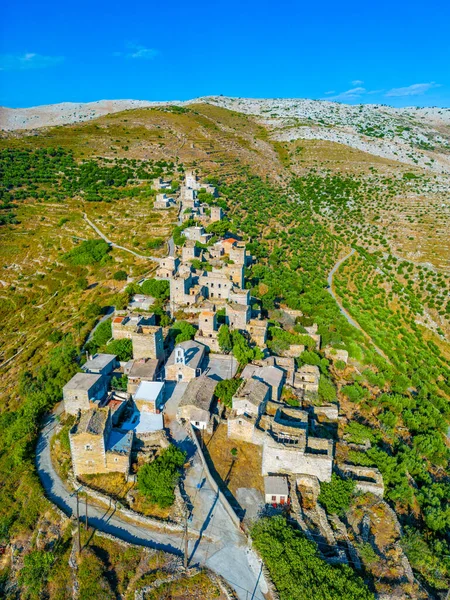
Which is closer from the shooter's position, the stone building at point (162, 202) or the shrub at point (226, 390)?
the shrub at point (226, 390)

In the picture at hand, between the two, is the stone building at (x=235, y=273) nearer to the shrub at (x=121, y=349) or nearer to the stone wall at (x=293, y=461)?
the shrub at (x=121, y=349)

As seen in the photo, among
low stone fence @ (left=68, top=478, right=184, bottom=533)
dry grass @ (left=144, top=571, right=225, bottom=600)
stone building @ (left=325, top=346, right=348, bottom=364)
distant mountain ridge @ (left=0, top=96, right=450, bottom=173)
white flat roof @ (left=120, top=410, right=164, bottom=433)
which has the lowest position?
stone building @ (left=325, top=346, right=348, bottom=364)

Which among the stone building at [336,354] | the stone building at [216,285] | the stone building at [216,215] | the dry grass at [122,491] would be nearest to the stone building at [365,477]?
the dry grass at [122,491]

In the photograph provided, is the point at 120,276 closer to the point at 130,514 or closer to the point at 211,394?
the point at 211,394

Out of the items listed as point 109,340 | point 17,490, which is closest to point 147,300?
point 109,340

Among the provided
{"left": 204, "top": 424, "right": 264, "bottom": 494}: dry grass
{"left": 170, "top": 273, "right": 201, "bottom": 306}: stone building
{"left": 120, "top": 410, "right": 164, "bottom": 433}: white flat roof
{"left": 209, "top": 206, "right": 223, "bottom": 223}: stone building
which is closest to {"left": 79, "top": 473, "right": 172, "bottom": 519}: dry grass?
{"left": 120, "top": 410, "right": 164, "bottom": 433}: white flat roof

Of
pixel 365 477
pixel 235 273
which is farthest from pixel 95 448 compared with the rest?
pixel 235 273

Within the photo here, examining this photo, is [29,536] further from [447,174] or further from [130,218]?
[447,174]

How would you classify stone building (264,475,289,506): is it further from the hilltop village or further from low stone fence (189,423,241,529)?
low stone fence (189,423,241,529)
